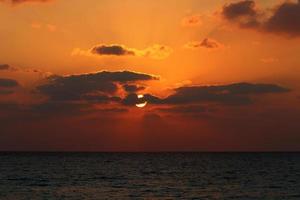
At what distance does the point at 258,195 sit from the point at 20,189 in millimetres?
28881

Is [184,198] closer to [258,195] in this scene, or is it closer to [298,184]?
[258,195]

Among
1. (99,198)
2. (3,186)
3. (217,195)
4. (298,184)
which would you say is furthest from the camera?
(298,184)

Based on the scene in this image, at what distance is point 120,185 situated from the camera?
7281 cm

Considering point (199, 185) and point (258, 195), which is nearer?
point (258, 195)

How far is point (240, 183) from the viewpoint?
78500 mm

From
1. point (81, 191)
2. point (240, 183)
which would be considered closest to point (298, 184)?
point (240, 183)

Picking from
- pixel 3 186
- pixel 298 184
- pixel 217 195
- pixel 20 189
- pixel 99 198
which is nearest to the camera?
pixel 99 198

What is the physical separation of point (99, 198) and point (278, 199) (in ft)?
62.9

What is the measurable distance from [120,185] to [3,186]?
15.5 metres

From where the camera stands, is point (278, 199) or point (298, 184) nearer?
point (278, 199)

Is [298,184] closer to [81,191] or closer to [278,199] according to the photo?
[278,199]

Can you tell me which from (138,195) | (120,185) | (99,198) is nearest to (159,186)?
(120,185)

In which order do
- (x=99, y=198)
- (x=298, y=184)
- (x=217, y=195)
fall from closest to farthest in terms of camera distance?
(x=99, y=198) → (x=217, y=195) → (x=298, y=184)

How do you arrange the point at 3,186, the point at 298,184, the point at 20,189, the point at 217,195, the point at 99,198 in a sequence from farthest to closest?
1. the point at 298,184
2. the point at 3,186
3. the point at 20,189
4. the point at 217,195
5. the point at 99,198
